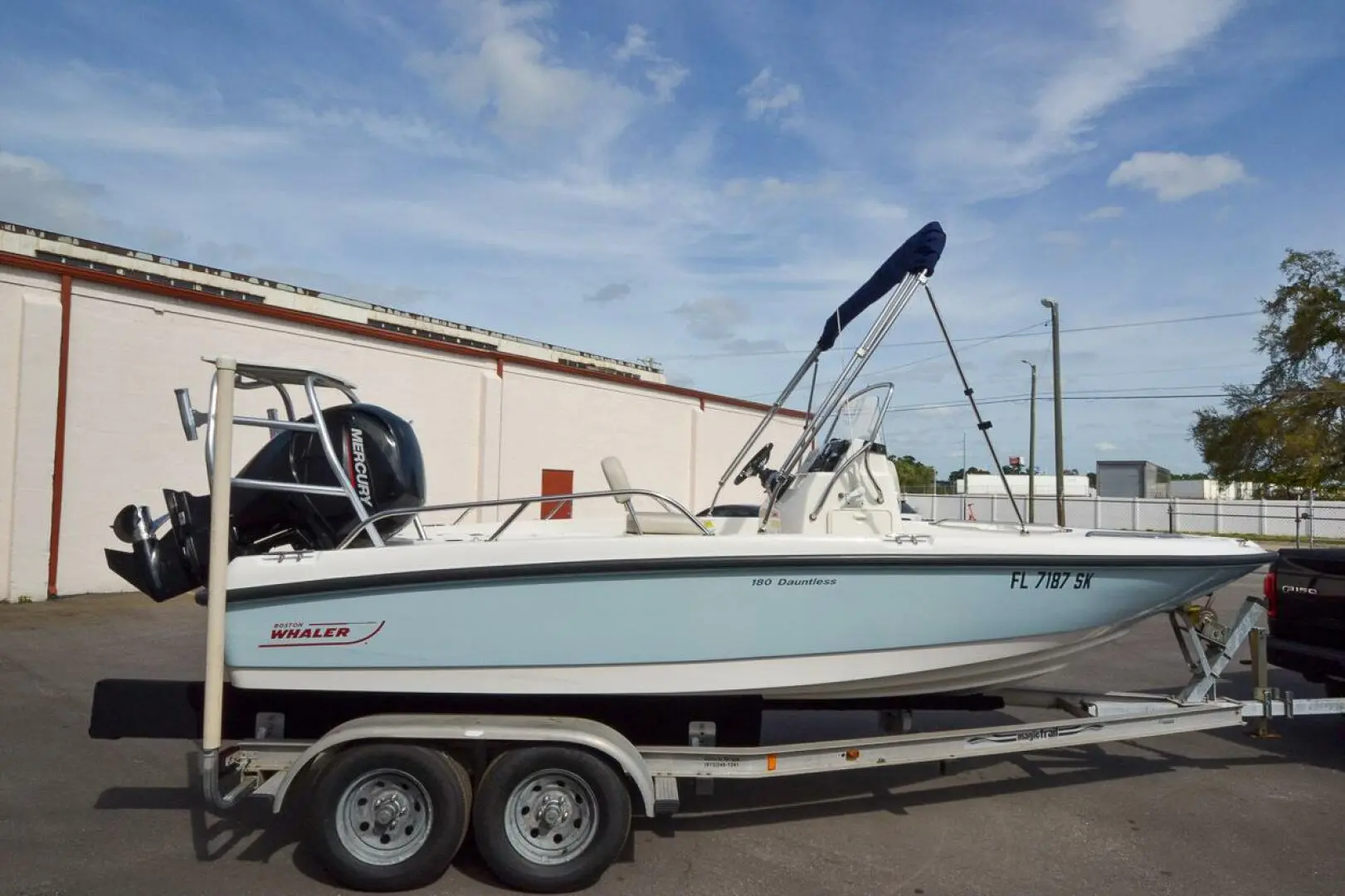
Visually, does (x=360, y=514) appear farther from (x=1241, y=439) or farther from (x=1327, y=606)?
(x=1241, y=439)

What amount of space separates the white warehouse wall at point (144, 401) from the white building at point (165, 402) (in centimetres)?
2

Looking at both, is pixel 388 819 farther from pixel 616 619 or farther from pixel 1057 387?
pixel 1057 387

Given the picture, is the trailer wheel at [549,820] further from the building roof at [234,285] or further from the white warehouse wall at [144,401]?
the building roof at [234,285]

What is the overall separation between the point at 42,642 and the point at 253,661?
244 inches

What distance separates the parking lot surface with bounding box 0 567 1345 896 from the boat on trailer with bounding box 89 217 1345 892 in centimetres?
38

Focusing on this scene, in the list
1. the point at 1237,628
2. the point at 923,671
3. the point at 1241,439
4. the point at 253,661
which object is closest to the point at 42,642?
the point at 253,661

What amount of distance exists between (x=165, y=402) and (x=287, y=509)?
8868mm

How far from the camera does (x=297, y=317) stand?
12711 mm

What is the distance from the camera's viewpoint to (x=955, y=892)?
3646 mm

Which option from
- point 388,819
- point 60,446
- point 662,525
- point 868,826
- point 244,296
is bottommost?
point 868,826

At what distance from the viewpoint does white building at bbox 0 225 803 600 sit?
1053 centimetres

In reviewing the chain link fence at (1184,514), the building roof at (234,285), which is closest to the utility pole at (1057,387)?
the chain link fence at (1184,514)

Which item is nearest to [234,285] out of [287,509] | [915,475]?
[287,509]

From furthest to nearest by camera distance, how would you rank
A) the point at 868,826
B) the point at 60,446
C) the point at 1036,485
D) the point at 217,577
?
1. the point at 1036,485
2. the point at 60,446
3. the point at 868,826
4. the point at 217,577
